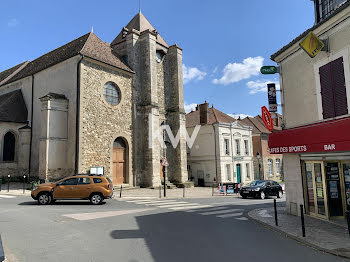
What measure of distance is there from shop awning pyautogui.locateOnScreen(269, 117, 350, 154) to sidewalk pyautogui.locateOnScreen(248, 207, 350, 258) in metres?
2.25

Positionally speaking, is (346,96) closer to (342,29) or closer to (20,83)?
(342,29)

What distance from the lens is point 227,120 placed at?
103 ft

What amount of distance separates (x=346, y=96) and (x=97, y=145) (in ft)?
53.4

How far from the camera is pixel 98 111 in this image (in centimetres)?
2039

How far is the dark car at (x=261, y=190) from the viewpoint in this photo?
17734 millimetres

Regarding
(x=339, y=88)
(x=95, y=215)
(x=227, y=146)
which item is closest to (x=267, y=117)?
(x=339, y=88)

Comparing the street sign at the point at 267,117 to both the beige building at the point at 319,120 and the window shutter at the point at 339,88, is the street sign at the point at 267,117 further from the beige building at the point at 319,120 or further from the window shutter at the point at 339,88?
the window shutter at the point at 339,88

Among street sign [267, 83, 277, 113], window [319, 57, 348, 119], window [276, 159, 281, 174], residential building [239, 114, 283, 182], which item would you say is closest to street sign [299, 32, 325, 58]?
window [319, 57, 348, 119]

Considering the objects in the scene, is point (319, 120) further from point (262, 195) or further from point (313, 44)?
point (262, 195)

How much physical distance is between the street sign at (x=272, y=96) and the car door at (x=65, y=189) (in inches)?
375

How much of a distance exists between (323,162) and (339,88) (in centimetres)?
243

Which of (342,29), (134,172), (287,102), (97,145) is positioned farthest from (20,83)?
(342,29)

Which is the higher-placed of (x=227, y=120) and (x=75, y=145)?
(x=227, y=120)

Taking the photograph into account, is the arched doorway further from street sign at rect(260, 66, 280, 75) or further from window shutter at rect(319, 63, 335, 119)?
window shutter at rect(319, 63, 335, 119)
